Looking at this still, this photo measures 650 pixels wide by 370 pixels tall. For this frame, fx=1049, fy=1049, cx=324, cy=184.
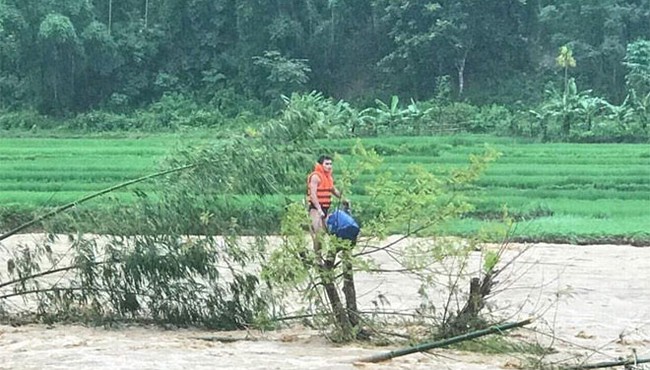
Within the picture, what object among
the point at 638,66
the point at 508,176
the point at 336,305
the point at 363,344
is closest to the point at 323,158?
the point at 336,305

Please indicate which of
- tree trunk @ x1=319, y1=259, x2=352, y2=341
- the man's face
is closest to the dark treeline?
the man's face

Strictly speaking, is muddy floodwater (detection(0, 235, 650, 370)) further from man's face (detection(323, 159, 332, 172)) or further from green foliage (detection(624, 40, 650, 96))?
green foliage (detection(624, 40, 650, 96))

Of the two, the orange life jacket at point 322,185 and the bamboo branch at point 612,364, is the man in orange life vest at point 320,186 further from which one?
the bamboo branch at point 612,364

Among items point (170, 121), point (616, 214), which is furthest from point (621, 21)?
point (616, 214)

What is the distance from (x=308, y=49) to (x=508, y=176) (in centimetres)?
2106

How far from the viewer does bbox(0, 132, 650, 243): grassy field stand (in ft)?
62.0

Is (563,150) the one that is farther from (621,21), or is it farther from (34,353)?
(34,353)

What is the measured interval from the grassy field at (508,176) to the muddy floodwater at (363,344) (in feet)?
7.28

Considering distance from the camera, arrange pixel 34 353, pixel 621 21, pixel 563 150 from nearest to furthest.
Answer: pixel 34 353, pixel 563 150, pixel 621 21

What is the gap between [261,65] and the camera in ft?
138

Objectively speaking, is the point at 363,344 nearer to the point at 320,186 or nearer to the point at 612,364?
the point at 320,186

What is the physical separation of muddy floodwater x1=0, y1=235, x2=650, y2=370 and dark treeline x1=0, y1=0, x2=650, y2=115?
92.9 ft

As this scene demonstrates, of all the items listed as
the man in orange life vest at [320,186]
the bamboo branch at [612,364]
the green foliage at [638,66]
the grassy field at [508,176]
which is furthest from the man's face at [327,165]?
the green foliage at [638,66]

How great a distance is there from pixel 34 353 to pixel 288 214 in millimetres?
2573
